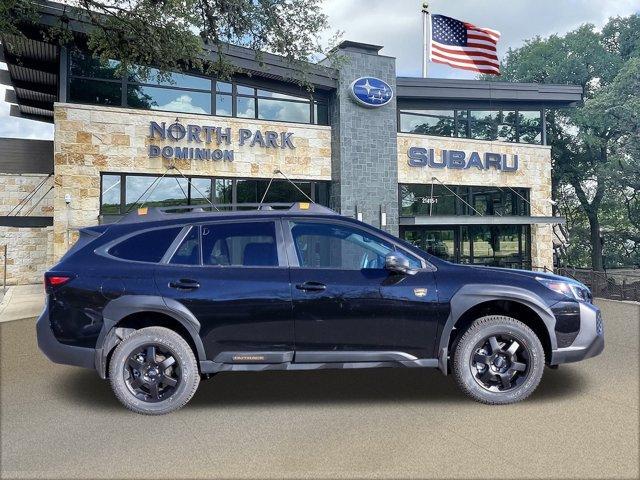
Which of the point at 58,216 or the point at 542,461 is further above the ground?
the point at 58,216

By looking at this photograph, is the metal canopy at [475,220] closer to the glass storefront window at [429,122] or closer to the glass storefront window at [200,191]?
the glass storefront window at [429,122]

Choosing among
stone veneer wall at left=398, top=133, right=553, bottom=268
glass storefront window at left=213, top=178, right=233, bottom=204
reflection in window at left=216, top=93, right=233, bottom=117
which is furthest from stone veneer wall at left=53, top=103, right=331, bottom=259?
stone veneer wall at left=398, top=133, right=553, bottom=268

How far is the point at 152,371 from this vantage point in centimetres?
460

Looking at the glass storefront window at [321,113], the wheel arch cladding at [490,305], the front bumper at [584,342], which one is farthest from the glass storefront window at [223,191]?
the front bumper at [584,342]

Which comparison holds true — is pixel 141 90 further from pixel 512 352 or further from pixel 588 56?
pixel 588 56

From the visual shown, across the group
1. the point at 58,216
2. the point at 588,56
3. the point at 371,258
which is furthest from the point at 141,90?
the point at 588,56

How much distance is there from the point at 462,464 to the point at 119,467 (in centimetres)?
229

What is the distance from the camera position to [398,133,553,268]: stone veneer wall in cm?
1870

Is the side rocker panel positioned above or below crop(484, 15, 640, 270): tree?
below

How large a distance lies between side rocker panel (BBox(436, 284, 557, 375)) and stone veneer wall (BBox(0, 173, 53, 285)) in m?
17.3

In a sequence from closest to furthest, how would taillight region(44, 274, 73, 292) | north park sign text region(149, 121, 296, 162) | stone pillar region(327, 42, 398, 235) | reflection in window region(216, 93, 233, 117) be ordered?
taillight region(44, 274, 73, 292)
north park sign text region(149, 121, 296, 162)
reflection in window region(216, 93, 233, 117)
stone pillar region(327, 42, 398, 235)

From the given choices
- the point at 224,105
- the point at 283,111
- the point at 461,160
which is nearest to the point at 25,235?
the point at 224,105

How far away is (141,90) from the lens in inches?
583

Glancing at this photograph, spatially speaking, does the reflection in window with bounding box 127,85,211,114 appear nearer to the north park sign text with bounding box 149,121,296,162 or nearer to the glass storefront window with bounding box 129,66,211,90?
the glass storefront window with bounding box 129,66,211,90
